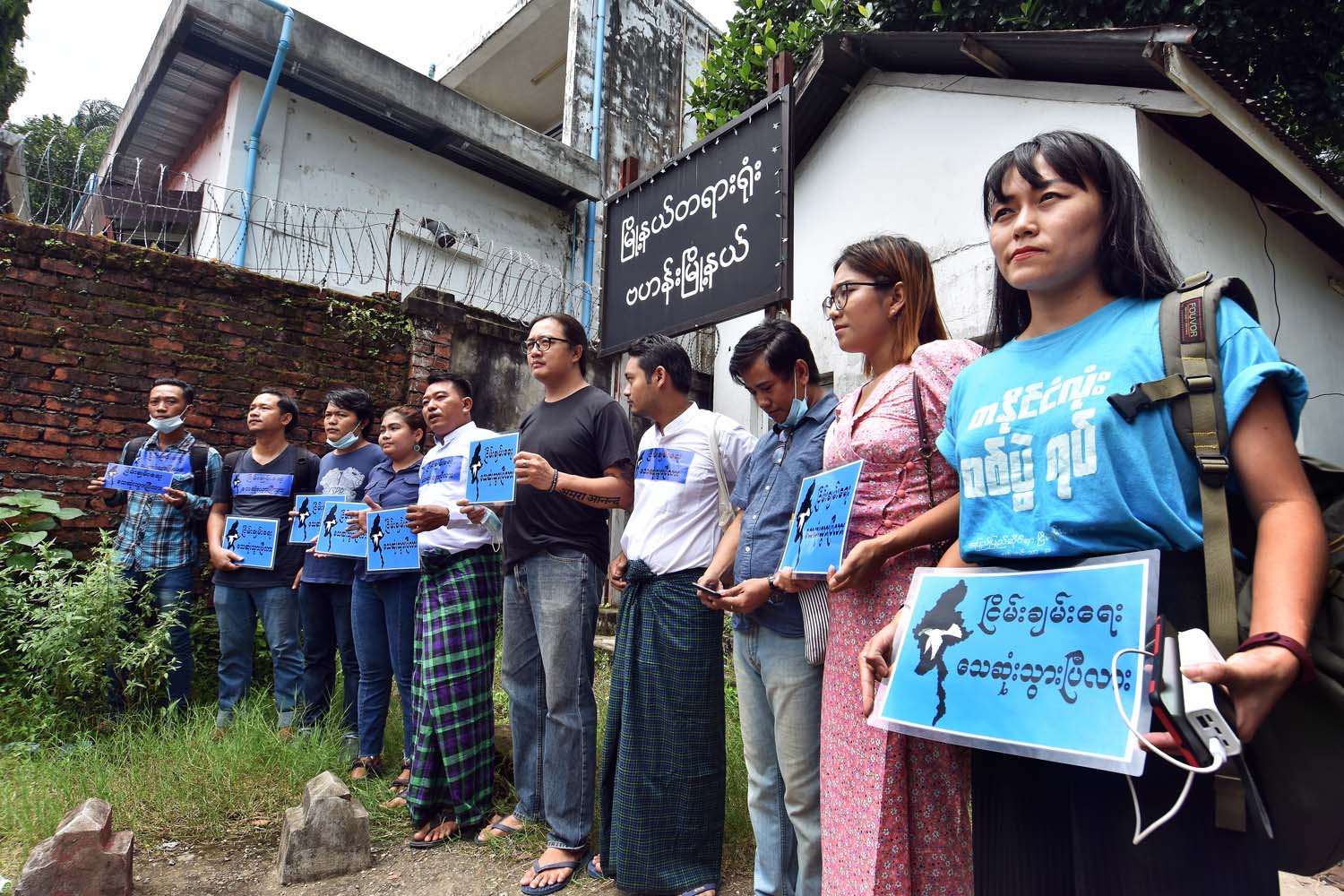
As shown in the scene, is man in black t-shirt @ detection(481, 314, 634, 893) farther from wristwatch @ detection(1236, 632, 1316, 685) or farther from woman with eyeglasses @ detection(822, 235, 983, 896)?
wristwatch @ detection(1236, 632, 1316, 685)

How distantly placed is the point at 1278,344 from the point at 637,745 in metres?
5.09

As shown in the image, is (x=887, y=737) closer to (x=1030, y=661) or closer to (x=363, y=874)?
(x=1030, y=661)

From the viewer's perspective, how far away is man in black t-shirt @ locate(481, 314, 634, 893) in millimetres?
2768

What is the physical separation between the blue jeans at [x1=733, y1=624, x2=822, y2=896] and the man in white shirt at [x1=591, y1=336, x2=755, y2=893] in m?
0.27

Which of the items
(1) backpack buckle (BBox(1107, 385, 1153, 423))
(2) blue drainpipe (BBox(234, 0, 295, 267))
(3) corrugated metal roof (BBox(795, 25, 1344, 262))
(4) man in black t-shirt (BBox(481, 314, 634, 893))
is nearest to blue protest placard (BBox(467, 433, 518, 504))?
(4) man in black t-shirt (BBox(481, 314, 634, 893))

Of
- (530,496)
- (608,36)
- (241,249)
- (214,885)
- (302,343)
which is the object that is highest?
(608,36)

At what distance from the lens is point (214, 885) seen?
2.70m

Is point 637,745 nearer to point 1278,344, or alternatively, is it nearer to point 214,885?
point 214,885

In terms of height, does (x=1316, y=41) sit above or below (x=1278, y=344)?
above

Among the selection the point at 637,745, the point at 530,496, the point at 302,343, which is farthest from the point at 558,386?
the point at 302,343

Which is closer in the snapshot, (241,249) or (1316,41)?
(1316,41)

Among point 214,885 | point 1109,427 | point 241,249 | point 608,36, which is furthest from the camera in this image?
A: point 608,36

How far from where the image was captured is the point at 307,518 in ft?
13.1

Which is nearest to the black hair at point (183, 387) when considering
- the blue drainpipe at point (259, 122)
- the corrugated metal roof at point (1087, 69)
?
the blue drainpipe at point (259, 122)
